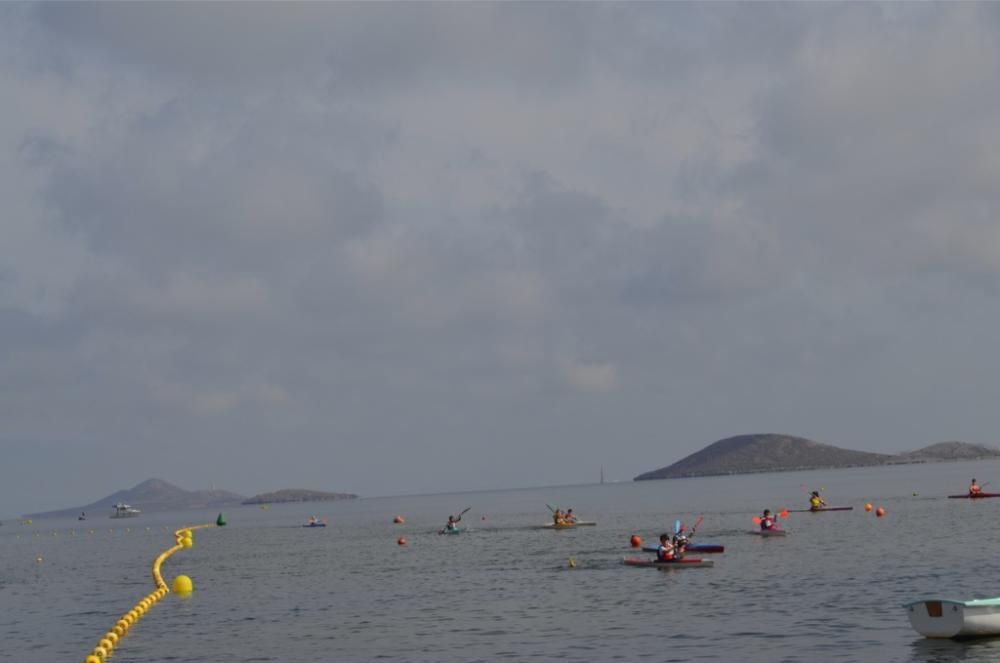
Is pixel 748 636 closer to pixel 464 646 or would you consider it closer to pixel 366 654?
pixel 464 646

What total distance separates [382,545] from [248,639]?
53.4 m

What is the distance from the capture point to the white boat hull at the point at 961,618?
102ft

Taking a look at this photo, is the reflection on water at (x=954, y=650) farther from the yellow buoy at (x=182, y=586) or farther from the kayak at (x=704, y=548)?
the yellow buoy at (x=182, y=586)

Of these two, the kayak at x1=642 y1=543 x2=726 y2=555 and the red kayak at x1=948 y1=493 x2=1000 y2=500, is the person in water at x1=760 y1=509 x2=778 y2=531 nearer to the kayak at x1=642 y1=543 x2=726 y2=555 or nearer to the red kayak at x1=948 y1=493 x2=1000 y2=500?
the kayak at x1=642 y1=543 x2=726 y2=555

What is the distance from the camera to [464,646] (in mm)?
35250

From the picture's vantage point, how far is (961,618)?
31.0 m

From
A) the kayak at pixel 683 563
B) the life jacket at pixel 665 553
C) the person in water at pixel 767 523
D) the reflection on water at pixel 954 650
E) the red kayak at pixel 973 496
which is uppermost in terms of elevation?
the red kayak at pixel 973 496

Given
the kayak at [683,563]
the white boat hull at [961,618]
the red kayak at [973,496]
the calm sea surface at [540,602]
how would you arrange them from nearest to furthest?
the white boat hull at [961,618], the calm sea surface at [540,602], the kayak at [683,563], the red kayak at [973,496]

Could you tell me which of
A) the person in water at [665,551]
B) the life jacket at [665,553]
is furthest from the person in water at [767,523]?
the life jacket at [665,553]

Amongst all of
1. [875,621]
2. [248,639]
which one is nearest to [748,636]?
[875,621]

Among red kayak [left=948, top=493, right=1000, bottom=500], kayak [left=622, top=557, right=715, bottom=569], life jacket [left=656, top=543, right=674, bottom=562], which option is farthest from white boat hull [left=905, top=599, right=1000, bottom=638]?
red kayak [left=948, top=493, right=1000, bottom=500]

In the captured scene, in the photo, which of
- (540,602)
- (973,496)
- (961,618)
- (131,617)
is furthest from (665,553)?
(973,496)

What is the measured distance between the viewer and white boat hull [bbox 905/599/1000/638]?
31.0 m

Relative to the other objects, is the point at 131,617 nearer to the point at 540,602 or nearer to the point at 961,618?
the point at 540,602
